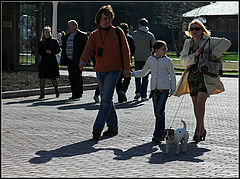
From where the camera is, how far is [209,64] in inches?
371

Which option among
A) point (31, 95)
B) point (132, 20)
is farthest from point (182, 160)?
point (132, 20)

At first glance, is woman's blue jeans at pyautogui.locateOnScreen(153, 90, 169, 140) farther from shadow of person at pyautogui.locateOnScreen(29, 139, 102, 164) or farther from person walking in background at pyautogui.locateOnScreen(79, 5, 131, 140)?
shadow of person at pyautogui.locateOnScreen(29, 139, 102, 164)

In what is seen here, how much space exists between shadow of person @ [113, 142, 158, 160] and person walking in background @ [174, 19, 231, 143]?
0.95m

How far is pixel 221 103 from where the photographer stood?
15.7 metres

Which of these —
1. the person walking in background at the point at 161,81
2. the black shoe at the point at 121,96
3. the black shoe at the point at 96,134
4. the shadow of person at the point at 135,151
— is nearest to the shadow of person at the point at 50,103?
the black shoe at the point at 121,96

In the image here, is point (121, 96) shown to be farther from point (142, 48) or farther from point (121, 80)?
point (142, 48)

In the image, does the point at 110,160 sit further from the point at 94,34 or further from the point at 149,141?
the point at 94,34

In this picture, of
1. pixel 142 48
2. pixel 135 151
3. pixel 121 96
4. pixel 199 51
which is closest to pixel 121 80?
pixel 121 96

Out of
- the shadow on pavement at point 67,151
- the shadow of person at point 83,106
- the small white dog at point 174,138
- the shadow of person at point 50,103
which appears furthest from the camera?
the shadow of person at point 50,103

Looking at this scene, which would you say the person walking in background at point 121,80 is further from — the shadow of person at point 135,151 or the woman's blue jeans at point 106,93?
the shadow of person at point 135,151

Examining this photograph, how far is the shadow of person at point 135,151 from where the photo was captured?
8.04 meters

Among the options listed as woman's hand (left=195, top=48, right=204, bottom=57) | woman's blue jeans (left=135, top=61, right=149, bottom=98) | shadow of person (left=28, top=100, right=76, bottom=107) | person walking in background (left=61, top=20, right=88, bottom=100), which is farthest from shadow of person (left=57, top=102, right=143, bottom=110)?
woman's hand (left=195, top=48, right=204, bottom=57)

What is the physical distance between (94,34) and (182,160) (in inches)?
104

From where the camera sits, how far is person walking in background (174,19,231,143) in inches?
373
